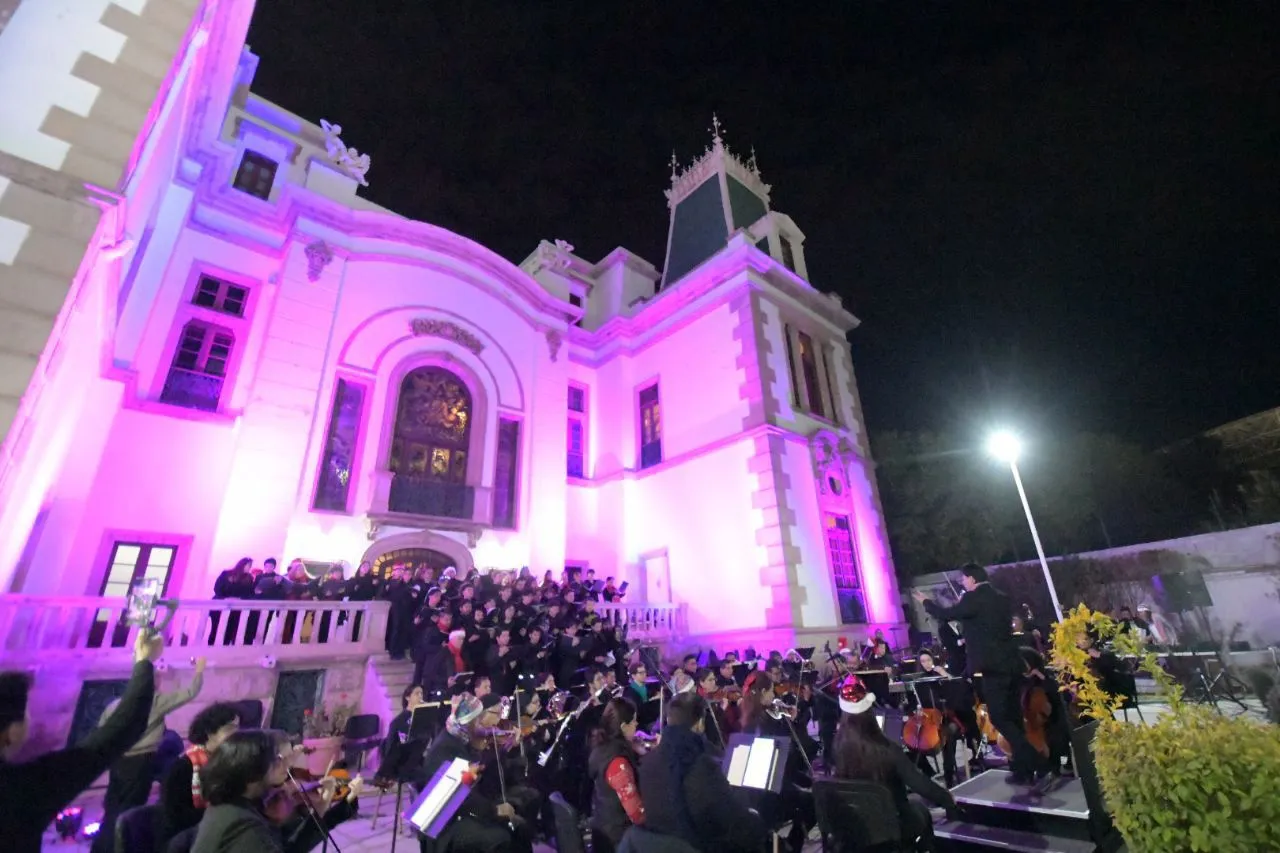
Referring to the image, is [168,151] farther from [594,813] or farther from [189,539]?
[594,813]

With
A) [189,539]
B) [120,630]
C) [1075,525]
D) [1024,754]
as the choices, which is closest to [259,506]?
[189,539]

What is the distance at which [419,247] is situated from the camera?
636 inches

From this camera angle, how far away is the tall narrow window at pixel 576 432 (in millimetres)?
19344

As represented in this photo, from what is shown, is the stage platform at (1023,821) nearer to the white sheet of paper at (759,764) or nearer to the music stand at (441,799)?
the white sheet of paper at (759,764)

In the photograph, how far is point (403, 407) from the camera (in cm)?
1519

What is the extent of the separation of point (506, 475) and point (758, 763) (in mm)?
12863

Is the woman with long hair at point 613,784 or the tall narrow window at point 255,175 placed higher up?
the tall narrow window at point 255,175

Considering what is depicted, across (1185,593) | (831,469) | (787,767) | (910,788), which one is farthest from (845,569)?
(910,788)

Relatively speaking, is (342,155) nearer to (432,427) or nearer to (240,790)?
(432,427)

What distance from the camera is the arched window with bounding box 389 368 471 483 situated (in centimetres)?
1496

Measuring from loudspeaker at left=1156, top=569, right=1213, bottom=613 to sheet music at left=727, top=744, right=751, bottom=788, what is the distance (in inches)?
537

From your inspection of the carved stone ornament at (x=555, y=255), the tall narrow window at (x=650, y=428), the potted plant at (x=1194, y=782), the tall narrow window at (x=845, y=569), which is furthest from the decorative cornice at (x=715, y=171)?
the potted plant at (x=1194, y=782)

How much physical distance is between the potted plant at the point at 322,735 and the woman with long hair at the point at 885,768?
643 centimetres

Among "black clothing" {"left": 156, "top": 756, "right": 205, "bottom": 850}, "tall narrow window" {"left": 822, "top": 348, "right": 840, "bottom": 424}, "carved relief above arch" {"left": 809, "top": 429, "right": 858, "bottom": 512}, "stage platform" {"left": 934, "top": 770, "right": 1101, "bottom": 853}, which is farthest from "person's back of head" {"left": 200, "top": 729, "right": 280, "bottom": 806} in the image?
"tall narrow window" {"left": 822, "top": 348, "right": 840, "bottom": 424}
